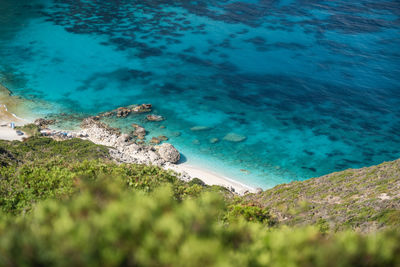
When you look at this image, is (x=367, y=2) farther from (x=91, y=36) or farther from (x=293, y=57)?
(x=91, y=36)

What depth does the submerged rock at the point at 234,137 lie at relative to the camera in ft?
91.3

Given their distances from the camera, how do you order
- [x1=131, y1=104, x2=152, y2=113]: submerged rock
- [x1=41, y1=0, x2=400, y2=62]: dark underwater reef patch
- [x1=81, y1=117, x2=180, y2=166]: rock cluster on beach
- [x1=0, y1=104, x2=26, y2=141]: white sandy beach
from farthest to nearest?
[x1=41, y1=0, x2=400, y2=62]: dark underwater reef patch
[x1=131, y1=104, x2=152, y2=113]: submerged rock
[x1=0, y1=104, x2=26, y2=141]: white sandy beach
[x1=81, y1=117, x2=180, y2=166]: rock cluster on beach

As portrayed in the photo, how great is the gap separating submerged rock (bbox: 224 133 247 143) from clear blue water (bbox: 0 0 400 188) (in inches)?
25.6

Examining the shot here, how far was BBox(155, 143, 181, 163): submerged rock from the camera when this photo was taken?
24.0m

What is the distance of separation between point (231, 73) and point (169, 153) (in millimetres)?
18778

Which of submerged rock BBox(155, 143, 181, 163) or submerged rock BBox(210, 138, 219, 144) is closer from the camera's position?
submerged rock BBox(155, 143, 181, 163)

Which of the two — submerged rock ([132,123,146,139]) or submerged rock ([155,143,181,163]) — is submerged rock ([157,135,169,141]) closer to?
submerged rock ([132,123,146,139])

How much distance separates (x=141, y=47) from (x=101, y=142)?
896 inches

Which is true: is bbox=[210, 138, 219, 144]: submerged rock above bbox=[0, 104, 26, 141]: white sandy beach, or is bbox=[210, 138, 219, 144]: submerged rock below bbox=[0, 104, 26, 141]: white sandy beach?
below

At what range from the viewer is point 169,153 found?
24.1 metres

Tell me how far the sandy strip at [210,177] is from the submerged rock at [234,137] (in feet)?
16.5

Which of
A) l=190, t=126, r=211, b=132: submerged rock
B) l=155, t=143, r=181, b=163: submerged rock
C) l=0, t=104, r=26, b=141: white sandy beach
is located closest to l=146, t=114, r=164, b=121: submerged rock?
l=190, t=126, r=211, b=132: submerged rock

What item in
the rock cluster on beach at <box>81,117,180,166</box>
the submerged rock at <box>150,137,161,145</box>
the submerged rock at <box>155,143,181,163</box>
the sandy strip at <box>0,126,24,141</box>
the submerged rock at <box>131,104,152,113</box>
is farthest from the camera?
the submerged rock at <box>131,104,152,113</box>

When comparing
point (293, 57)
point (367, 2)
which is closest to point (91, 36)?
point (293, 57)
